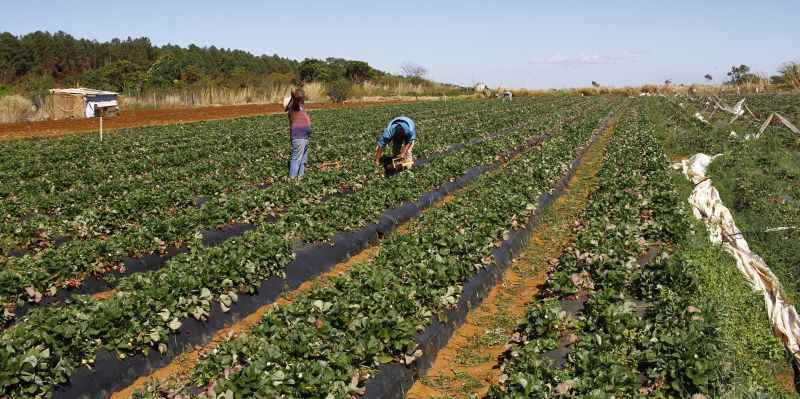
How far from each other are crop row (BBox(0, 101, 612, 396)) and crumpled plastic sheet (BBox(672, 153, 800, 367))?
17.4 ft

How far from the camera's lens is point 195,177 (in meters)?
13.4

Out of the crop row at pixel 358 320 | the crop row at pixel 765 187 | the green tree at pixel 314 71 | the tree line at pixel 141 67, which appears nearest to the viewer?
the crop row at pixel 358 320

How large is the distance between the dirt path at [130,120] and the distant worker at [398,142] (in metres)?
17.4

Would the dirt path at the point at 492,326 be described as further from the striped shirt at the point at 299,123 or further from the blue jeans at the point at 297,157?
the blue jeans at the point at 297,157

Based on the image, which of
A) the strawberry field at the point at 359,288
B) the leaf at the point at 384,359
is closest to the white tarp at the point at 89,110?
the strawberry field at the point at 359,288

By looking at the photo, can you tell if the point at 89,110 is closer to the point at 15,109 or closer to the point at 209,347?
the point at 15,109

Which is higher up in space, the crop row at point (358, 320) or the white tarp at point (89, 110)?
the white tarp at point (89, 110)

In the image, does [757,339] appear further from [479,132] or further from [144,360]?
[479,132]

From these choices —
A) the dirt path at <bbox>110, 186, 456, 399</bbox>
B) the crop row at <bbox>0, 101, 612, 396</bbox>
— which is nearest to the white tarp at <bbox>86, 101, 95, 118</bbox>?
the crop row at <bbox>0, 101, 612, 396</bbox>

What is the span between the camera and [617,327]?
5516mm

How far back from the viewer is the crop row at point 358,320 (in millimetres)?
4523

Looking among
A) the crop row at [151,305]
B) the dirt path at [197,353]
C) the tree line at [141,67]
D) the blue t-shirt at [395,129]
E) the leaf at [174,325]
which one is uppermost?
the tree line at [141,67]

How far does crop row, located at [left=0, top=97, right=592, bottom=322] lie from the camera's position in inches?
267

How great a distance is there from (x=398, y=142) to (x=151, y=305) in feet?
25.6
